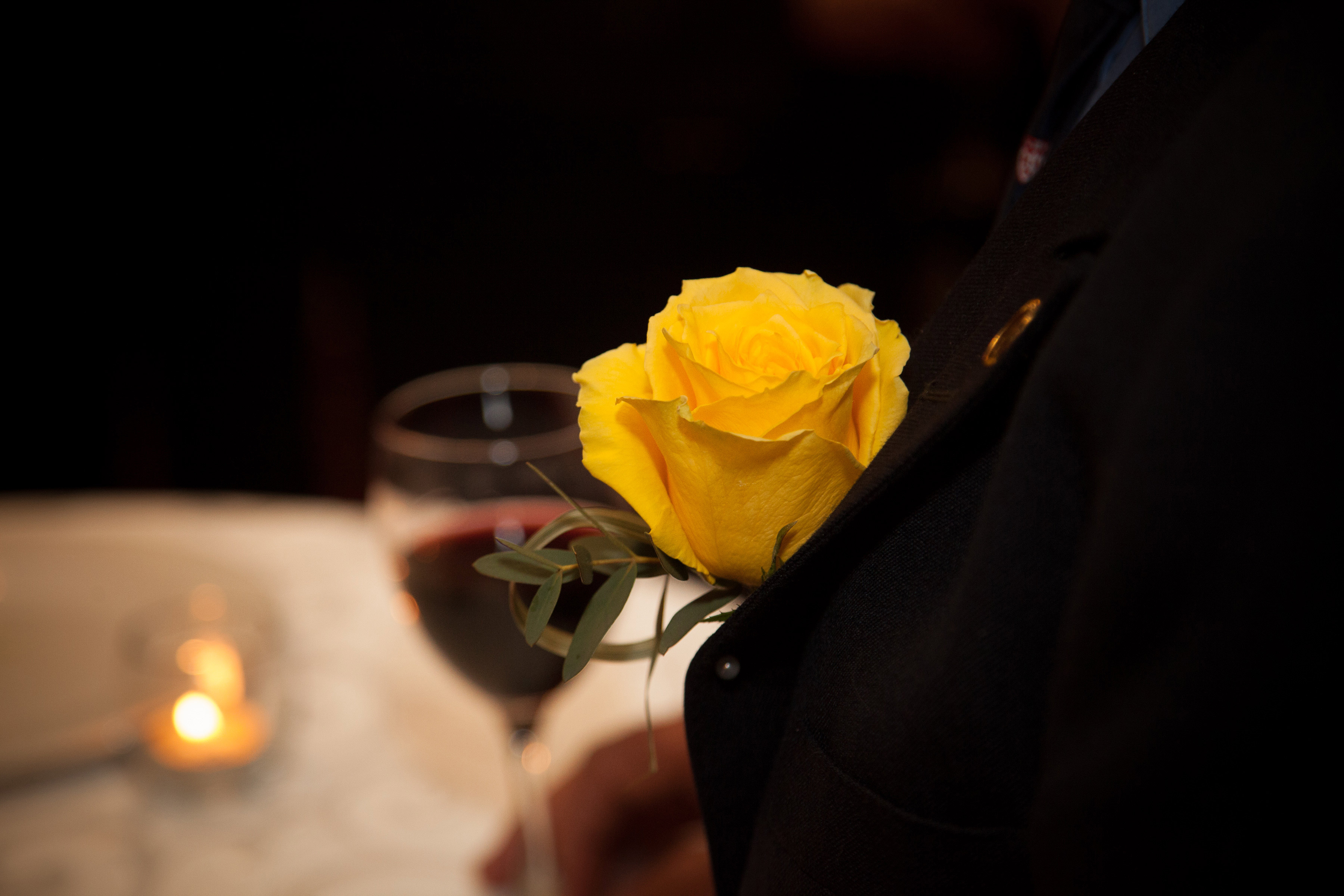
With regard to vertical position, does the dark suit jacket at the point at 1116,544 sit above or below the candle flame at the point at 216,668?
above

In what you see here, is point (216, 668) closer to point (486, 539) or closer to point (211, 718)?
point (211, 718)

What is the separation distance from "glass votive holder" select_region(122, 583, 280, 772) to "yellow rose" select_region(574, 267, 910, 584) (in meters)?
0.45

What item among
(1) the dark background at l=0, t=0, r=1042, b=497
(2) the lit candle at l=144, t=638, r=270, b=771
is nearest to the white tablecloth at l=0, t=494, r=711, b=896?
(2) the lit candle at l=144, t=638, r=270, b=771

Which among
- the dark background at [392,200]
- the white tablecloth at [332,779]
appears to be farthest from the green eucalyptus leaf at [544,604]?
the dark background at [392,200]

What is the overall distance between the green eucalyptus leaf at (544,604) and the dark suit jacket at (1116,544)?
2.0 inches

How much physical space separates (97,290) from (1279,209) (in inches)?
101

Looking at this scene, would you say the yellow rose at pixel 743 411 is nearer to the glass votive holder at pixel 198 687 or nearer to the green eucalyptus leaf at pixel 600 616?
the green eucalyptus leaf at pixel 600 616

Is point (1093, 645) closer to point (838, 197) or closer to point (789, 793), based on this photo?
point (789, 793)

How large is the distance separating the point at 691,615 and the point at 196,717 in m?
0.46

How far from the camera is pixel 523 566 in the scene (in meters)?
0.27

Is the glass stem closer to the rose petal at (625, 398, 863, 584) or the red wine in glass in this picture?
the red wine in glass

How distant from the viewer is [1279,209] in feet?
0.52

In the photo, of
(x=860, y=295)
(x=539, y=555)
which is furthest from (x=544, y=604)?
(x=860, y=295)

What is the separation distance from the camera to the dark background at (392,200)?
2146 mm
